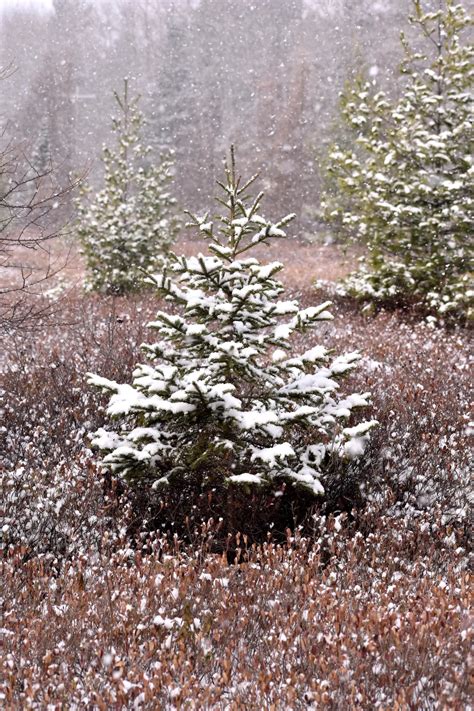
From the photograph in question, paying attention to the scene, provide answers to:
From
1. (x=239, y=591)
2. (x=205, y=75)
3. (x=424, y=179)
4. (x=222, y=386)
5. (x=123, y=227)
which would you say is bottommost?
(x=123, y=227)

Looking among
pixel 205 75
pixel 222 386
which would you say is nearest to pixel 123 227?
pixel 222 386

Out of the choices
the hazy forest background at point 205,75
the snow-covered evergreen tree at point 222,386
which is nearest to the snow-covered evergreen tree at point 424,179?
the snow-covered evergreen tree at point 222,386

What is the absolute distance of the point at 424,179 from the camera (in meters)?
11.7

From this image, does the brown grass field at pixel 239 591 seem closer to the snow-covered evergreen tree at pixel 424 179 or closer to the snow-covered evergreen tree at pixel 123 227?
the snow-covered evergreen tree at pixel 424 179

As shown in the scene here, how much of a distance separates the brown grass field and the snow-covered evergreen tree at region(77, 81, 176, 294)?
28.4ft

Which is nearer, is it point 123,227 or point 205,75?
point 123,227

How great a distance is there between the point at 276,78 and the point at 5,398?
4664 centimetres

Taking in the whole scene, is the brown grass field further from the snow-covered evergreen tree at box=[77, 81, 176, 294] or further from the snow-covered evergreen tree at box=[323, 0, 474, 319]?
the snow-covered evergreen tree at box=[77, 81, 176, 294]

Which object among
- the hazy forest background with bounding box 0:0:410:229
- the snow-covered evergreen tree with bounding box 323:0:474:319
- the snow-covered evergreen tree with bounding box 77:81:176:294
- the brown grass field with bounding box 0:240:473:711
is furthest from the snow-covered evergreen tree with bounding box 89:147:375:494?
the hazy forest background with bounding box 0:0:410:229

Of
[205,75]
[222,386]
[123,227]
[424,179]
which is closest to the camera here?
[222,386]

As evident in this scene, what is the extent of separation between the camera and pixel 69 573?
362cm

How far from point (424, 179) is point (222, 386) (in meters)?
9.22

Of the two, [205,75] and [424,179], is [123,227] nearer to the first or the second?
[424,179]

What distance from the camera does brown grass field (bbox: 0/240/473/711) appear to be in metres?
2.48
